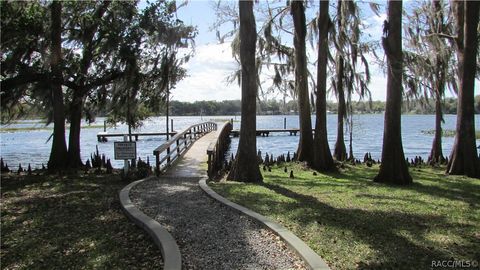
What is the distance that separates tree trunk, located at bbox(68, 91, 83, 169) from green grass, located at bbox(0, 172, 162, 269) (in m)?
4.06

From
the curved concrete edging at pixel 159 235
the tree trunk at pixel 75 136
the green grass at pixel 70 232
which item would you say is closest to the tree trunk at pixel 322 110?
the green grass at pixel 70 232

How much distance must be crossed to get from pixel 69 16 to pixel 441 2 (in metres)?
12.1

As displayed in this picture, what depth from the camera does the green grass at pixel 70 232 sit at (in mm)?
5141

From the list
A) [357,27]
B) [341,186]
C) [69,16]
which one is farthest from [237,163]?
[357,27]

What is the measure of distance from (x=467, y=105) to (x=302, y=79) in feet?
16.8

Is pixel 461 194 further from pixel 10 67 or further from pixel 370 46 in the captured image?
pixel 10 67

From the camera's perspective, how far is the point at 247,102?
11.2 m

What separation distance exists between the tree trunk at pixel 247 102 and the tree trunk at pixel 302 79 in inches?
152

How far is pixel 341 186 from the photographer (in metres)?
10.2

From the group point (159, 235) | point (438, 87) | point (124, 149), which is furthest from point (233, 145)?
point (159, 235)

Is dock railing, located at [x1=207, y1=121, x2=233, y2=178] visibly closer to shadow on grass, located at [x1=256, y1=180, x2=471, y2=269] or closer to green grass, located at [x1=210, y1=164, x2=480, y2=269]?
green grass, located at [x1=210, y1=164, x2=480, y2=269]

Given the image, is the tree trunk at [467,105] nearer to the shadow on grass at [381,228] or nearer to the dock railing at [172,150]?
the shadow on grass at [381,228]

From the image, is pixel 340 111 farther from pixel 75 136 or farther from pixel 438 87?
pixel 75 136

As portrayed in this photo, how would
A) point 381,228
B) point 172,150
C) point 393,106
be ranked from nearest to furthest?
point 381,228 < point 393,106 < point 172,150
